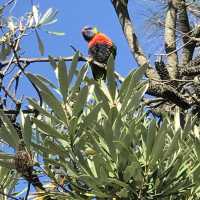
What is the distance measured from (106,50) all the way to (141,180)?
1.91 meters

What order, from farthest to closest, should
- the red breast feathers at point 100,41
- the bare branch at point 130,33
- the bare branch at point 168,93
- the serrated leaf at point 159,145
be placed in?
the red breast feathers at point 100,41 < the bare branch at point 130,33 < the bare branch at point 168,93 < the serrated leaf at point 159,145

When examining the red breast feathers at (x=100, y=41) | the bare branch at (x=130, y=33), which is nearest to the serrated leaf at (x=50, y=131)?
the bare branch at (x=130, y=33)

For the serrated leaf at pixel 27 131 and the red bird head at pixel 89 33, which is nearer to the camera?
the serrated leaf at pixel 27 131

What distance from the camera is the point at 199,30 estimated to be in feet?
A: 6.17

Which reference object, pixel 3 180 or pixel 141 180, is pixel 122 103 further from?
pixel 3 180

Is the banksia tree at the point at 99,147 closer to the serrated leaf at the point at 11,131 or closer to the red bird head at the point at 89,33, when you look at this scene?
the serrated leaf at the point at 11,131

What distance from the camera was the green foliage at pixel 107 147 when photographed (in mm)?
891

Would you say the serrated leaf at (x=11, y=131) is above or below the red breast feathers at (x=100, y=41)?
below

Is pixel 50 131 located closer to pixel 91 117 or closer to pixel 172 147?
pixel 91 117

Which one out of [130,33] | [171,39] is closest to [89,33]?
[171,39]

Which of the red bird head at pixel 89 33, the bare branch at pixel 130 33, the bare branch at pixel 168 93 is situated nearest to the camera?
the bare branch at pixel 168 93

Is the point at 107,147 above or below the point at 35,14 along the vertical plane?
below

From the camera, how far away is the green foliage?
35.1 inches

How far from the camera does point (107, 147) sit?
2.98 feet
